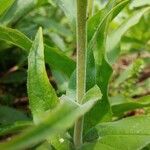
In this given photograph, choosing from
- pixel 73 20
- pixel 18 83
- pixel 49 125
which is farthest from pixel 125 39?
pixel 49 125

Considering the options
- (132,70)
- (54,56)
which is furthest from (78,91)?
(132,70)

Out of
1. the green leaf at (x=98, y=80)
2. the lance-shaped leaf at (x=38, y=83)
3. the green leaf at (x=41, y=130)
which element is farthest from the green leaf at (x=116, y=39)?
the green leaf at (x=41, y=130)

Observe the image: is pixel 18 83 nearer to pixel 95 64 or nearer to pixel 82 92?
pixel 95 64

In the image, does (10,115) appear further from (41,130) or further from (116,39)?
(41,130)

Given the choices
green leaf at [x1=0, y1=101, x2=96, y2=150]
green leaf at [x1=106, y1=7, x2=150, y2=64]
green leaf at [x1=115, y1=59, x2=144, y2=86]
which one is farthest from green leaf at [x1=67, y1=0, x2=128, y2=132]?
green leaf at [x1=0, y1=101, x2=96, y2=150]

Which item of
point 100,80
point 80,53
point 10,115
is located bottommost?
point 10,115

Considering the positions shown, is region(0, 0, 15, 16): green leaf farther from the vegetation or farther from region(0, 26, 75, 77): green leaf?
region(0, 26, 75, 77): green leaf

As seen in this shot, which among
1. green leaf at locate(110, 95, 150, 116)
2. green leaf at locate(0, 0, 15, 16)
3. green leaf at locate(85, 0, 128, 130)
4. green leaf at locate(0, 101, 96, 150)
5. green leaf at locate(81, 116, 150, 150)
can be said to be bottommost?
green leaf at locate(110, 95, 150, 116)
